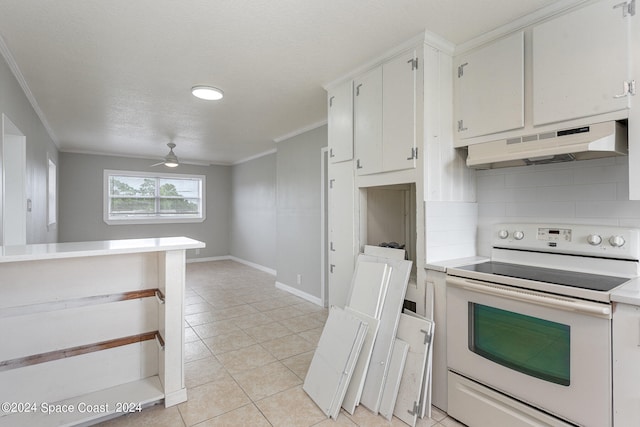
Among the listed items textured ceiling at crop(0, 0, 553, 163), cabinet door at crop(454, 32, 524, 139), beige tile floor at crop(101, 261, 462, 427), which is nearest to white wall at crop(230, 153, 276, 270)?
beige tile floor at crop(101, 261, 462, 427)

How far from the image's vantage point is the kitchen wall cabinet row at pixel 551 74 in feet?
5.26

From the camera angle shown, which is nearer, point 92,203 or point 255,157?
point 92,203

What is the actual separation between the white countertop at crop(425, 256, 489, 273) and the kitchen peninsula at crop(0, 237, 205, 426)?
5.21 feet

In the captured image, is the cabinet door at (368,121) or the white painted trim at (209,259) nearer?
the cabinet door at (368,121)

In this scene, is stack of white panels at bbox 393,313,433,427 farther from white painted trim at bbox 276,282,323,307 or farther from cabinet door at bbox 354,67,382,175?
white painted trim at bbox 276,282,323,307

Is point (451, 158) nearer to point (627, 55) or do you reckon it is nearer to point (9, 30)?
point (627, 55)

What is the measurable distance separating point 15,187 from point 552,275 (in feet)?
14.5

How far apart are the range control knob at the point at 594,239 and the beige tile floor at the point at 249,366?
4.51 feet

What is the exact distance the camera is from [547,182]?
7.00 feet

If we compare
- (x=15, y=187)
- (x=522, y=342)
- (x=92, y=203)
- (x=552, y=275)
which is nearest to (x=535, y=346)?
(x=522, y=342)

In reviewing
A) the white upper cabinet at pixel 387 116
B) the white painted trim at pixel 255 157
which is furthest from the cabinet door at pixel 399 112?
the white painted trim at pixel 255 157

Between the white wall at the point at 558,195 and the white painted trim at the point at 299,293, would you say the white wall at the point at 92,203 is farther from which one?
the white wall at the point at 558,195

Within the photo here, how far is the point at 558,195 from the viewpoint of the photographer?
6.84 ft

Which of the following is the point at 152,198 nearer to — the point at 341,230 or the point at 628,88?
the point at 341,230
